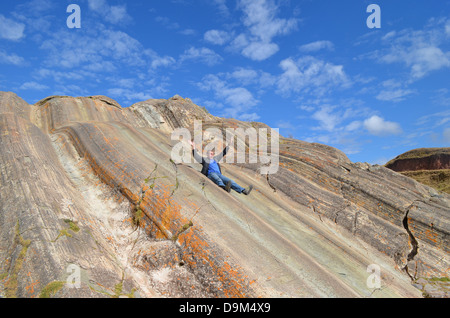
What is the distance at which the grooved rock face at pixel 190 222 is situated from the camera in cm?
586

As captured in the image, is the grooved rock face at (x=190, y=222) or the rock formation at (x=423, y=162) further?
the rock formation at (x=423, y=162)

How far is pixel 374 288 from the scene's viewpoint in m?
7.05

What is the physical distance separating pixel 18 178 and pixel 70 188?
1480mm

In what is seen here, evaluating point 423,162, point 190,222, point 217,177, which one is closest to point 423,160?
point 423,162

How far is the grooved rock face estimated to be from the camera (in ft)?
19.2

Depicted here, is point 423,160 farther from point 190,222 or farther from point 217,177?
point 190,222

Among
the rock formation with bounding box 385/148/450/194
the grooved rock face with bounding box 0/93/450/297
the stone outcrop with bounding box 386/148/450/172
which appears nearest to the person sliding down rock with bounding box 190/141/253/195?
the grooved rock face with bounding box 0/93/450/297

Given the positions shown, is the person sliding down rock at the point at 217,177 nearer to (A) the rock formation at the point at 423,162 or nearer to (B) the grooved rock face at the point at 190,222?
(B) the grooved rock face at the point at 190,222

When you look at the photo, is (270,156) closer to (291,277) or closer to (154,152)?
(154,152)

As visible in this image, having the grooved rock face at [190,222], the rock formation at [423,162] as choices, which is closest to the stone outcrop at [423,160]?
the rock formation at [423,162]

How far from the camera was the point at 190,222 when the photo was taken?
716 centimetres

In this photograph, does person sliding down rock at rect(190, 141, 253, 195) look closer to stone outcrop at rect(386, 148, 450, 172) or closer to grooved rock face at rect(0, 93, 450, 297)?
grooved rock face at rect(0, 93, 450, 297)

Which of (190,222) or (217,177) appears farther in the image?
(217,177)
